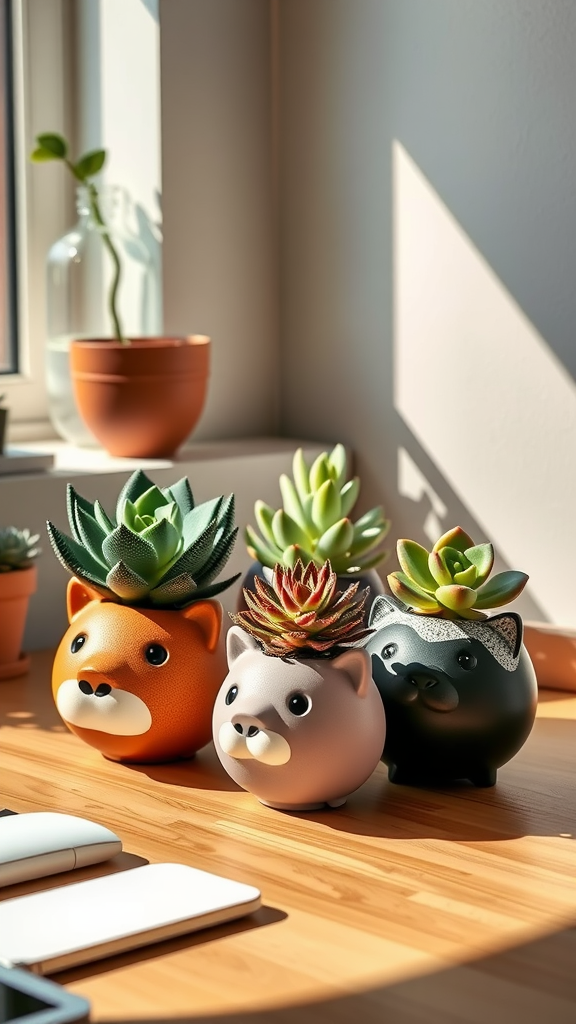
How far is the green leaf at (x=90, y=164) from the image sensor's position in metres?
1.71

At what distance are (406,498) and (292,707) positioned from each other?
0.77 metres

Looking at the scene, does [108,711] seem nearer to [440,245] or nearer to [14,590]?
[14,590]

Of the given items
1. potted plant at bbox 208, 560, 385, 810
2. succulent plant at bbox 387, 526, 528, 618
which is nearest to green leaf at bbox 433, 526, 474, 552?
succulent plant at bbox 387, 526, 528, 618

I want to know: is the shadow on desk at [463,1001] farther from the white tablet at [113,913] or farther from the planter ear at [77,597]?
the planter ear at [77,597]

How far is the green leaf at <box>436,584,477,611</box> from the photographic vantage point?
3.35ft

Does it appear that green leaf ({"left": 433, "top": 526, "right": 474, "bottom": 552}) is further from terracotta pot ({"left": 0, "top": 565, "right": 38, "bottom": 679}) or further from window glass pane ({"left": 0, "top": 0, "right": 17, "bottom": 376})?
window glass pane ({"left": 0, "top": 0, "right": 17, "bottom": 376})

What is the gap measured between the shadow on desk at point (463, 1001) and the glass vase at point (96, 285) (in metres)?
1.13

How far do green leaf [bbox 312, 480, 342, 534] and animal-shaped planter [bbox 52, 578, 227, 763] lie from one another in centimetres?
16

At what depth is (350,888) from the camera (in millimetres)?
849

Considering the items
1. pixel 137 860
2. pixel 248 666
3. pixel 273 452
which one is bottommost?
pixel 137 860

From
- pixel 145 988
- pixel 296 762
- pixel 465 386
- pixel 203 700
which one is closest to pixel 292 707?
pixel 296 762

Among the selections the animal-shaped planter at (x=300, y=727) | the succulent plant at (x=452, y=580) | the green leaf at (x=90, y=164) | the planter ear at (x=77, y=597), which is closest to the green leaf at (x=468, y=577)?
the succulent plant at (x=452, y=580)

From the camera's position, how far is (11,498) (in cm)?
148

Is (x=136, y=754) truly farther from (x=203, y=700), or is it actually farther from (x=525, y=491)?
(x=525, y=491)
